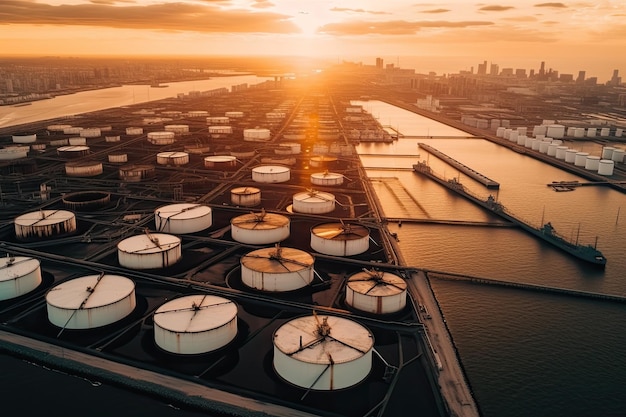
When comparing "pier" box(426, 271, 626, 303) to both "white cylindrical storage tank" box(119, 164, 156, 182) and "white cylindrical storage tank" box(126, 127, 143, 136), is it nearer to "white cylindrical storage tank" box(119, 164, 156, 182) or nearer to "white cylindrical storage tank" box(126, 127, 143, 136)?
"white cylindrical storage tank" box(119, 164, 156, 182)

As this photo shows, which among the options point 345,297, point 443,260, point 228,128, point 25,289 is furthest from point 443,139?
point 25,289

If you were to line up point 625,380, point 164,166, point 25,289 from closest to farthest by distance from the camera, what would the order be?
1. point 625,380
2. point 25,289
3. point 164,166

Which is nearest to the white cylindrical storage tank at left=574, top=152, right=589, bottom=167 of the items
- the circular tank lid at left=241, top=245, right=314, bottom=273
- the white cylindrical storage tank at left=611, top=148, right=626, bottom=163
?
the white cylindrical storage tank at left=611, top=148, right=626, bottom=163

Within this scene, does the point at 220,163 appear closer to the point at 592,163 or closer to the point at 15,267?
the point at 15,267

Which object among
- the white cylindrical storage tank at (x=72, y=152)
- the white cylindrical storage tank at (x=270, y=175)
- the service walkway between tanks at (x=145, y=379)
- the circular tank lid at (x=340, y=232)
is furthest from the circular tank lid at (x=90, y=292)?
the white cylindrical storage tank at (x=72, y=152)

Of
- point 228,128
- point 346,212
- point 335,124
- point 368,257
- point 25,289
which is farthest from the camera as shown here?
point 335,124

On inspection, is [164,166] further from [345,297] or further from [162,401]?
[162,401]

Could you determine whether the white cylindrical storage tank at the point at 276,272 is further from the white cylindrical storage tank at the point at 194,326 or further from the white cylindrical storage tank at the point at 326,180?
the white cylindrical storage tank at the point at 326,180
